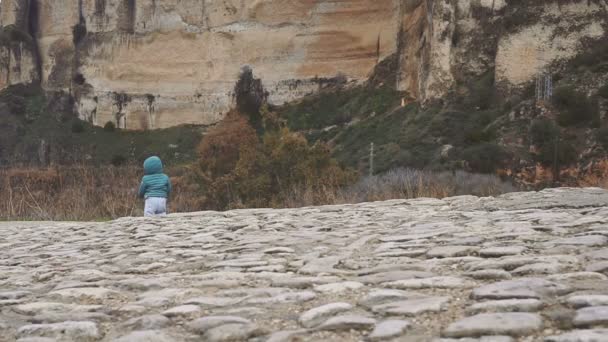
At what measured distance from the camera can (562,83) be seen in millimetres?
25625

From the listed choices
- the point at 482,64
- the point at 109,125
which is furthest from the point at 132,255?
the point at 109,125

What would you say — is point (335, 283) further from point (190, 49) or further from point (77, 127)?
point (77, 127)

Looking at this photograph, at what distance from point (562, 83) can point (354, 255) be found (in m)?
23.2

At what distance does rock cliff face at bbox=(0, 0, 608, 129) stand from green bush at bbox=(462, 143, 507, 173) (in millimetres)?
11632

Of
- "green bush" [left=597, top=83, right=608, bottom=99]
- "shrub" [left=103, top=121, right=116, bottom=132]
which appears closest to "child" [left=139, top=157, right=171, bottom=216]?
"green bush" [left=597, top=83, right=608, bottom=99]

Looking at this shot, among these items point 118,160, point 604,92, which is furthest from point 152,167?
point 118,160

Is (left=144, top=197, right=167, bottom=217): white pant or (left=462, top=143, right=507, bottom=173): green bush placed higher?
(left=462, top=143, right=507, bottom=173): green bush

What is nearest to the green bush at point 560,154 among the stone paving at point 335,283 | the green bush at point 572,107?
the green bush at point 572,107

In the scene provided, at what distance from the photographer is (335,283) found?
3545 mm

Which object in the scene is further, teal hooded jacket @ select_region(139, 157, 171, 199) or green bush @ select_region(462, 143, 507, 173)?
green bush @ select_region(462, 143, 507, 173)

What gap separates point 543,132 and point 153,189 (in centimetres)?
1639

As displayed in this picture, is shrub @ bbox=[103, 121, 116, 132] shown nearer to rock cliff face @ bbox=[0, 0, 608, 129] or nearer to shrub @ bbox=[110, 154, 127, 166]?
rock cliff face @ bbox=[0, 0, 608, 129]

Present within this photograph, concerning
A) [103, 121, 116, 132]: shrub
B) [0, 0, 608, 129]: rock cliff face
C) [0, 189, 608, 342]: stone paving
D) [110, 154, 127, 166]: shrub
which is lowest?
[110, 154, 127, 166]: shrub

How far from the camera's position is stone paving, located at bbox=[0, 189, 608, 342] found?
276 cm
